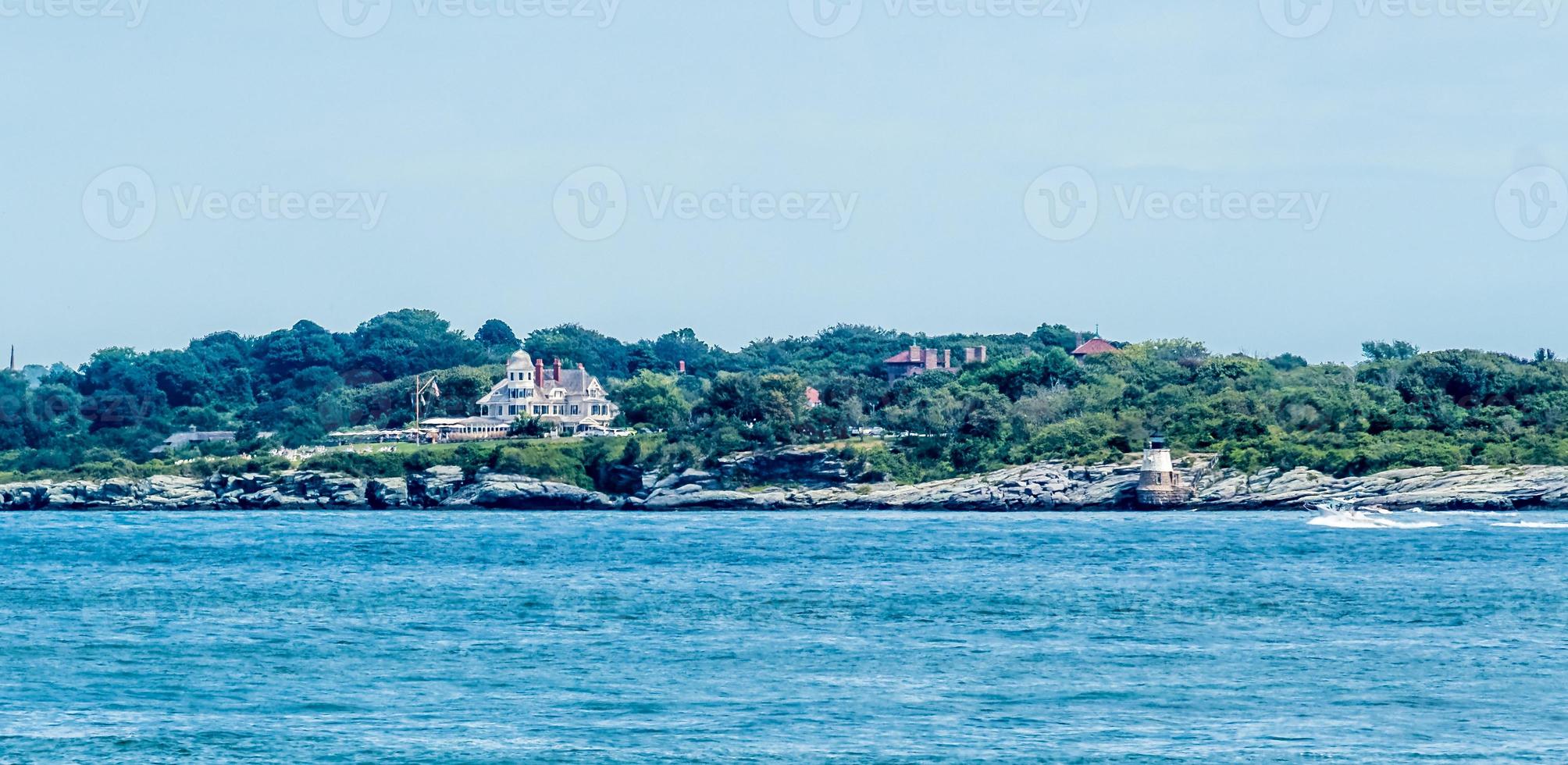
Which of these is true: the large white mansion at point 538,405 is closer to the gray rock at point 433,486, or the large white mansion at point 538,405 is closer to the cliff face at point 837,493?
the gray rock at point 433,486

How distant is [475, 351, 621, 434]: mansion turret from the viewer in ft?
384

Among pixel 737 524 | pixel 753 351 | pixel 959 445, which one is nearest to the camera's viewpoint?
pixel 737 524

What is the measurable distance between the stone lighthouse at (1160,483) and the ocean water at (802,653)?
20101 mm

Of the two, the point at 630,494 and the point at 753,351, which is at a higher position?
the point at 753,351

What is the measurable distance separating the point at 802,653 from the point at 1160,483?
5028 centimetres

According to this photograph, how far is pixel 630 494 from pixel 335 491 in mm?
13926

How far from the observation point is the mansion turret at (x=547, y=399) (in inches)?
4611

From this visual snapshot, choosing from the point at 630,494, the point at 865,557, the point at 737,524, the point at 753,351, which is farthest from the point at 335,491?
the point at 753,351

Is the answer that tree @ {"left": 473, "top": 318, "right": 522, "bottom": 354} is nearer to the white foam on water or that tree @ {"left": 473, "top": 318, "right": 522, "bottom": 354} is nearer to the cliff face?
the cliff face

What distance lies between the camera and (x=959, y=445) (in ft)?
308

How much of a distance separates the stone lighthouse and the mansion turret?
38246 millimetres

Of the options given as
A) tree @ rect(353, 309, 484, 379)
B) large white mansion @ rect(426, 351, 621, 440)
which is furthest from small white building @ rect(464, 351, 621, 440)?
tree @ rect(353, 309, 484, 379)

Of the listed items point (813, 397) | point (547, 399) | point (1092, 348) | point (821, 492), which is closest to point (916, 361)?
point (1092, 348)

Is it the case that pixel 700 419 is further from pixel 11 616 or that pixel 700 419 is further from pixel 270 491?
pixel 11 616
